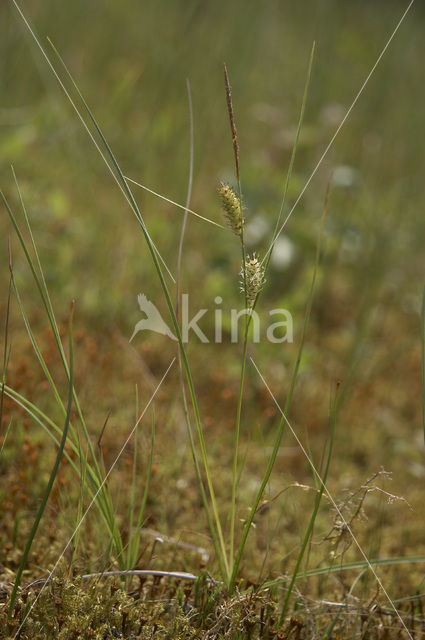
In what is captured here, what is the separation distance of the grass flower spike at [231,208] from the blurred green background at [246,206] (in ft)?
3.68

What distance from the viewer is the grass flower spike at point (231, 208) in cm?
103

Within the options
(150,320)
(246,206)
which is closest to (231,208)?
(246,206)

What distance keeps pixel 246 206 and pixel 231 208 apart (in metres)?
0.89

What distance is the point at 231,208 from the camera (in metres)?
1.04

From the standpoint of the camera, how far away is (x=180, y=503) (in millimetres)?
1849

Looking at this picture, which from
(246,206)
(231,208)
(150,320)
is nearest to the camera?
(231,208)

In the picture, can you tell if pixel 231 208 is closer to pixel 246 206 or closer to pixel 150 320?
pixel 246 206

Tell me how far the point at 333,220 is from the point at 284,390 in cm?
109

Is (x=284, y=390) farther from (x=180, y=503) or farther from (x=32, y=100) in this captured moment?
(x=32, y=100)

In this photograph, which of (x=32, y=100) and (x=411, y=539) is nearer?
(x=411, y=539)

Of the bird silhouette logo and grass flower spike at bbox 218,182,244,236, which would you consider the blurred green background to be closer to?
the bird silhouette logo

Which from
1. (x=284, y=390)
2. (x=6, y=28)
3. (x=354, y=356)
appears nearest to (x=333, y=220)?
(x=354, y=356)

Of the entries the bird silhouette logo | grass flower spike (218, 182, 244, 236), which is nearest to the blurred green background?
the bird silhouette logo

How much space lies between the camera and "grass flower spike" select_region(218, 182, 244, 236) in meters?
1.03
